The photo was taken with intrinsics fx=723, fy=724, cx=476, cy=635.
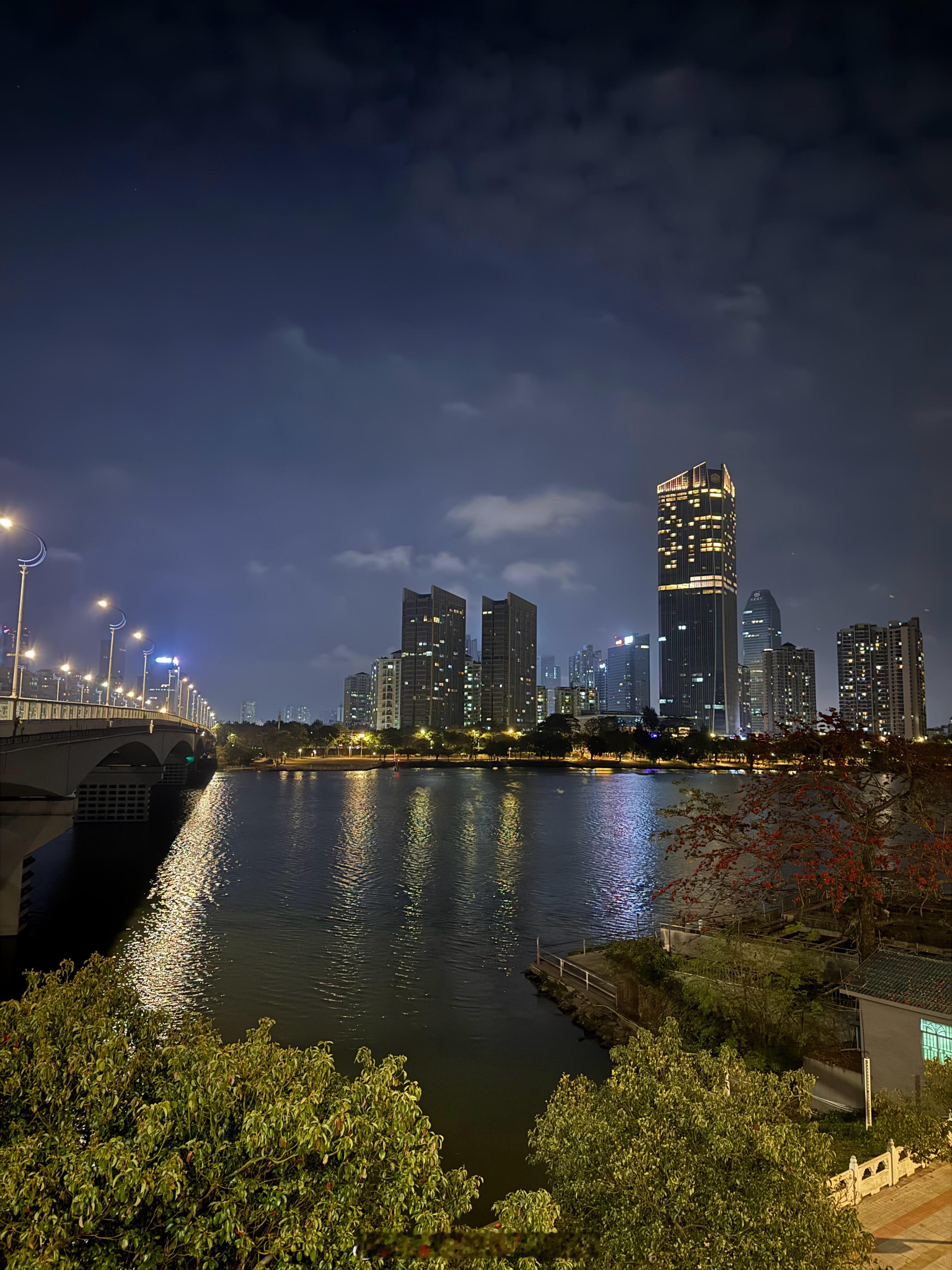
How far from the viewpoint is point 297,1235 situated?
258 inches

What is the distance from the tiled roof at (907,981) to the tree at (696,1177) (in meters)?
8.11

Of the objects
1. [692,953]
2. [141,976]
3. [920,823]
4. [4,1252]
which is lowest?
[141,976]

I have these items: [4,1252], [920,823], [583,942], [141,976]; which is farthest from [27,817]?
Answer: [920,823]

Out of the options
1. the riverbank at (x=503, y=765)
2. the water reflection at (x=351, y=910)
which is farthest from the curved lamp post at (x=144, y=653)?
the riverbank at (x=503, y=765)

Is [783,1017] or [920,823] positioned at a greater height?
[920,823]

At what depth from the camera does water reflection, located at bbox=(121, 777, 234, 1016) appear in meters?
29.2

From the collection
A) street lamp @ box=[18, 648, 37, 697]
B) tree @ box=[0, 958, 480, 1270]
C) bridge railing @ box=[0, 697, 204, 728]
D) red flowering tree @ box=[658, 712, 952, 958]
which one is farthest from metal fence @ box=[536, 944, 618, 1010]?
street lamp @ box=[18, 648, 37, 697]

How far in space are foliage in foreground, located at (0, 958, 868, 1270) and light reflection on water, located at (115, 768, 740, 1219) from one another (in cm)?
968

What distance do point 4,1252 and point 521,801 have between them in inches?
3929

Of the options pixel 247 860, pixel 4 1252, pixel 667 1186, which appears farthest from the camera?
pixel 247 860

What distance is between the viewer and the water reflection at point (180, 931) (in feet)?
95.8

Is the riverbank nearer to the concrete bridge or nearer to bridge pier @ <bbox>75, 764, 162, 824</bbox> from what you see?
bridge pier @ <bbox>75, 764, 162, 824</bbox>

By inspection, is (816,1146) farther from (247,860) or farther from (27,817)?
(247,860)

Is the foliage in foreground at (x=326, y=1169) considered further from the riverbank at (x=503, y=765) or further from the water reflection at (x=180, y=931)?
the riverbank at (x=503, y=765)
